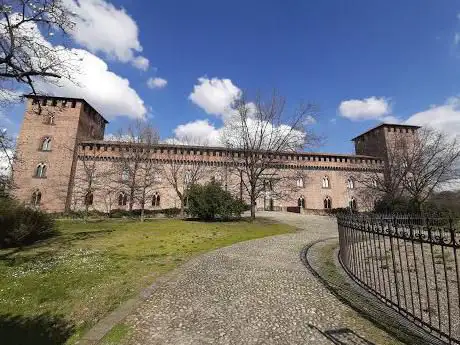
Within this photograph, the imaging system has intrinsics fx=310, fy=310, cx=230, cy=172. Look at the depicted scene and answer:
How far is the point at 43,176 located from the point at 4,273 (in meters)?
36.2

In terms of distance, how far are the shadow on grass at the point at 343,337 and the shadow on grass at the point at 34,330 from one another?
3.99 m

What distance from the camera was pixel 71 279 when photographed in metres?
7.83

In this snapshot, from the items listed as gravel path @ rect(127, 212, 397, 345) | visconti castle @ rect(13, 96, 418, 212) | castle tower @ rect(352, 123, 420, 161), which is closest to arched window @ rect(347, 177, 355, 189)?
visconti castle @ rect(13, 96, 418, 212)

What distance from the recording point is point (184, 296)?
627cm

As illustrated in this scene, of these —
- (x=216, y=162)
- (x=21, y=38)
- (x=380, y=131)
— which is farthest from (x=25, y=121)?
(x=380, y=131)

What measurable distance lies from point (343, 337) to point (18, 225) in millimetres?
13249

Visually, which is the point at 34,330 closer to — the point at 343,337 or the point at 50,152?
the point at 343,337

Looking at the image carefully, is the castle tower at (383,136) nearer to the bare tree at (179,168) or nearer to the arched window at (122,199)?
the bare tree at (179,168)

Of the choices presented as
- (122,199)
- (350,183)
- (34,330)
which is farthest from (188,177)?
(34,330)

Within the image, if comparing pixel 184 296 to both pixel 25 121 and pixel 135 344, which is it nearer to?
pixel 135 344

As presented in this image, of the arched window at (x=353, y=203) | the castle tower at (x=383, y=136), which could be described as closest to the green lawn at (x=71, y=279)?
the arched window at (x=353, y=203)

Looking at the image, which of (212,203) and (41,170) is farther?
(41,170)

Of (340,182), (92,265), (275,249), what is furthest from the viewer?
(340,182)

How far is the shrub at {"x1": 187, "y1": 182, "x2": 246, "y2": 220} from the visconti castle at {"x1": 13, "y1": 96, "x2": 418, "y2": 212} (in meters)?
11.7
